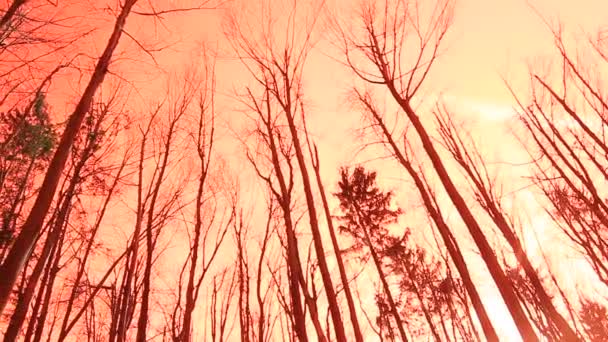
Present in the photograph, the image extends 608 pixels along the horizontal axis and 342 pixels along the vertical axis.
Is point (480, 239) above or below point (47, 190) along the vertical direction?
above

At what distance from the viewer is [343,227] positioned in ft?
54.6

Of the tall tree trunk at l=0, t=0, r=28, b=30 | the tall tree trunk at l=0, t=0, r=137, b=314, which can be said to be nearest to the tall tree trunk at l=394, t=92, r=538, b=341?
the tall tree trunk at l=0, t=0, r=137, b=314

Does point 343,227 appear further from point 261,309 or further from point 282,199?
point 282,199

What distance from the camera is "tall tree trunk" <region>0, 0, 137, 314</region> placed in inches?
119

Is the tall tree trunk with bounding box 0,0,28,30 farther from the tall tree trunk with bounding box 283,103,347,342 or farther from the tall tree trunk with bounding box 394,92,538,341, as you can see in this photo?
the tall tree trunk with bounding box 394,92,538,341

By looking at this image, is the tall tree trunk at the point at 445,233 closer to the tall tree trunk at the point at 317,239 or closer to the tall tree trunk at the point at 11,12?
the tall tree trunk at the point at 317,239

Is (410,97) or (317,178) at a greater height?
(410,97)

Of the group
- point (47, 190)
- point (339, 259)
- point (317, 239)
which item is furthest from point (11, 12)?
point (339, 259)

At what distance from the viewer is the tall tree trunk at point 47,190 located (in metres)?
3.02

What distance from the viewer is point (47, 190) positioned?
3.52m

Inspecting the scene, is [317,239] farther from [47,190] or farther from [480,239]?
[47,190]

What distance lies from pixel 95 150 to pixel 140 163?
134 centimetres

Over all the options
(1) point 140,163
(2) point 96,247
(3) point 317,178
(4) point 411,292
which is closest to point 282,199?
(3) point 317,178

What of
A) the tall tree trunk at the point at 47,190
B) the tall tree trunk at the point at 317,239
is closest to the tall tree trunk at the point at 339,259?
the tall tree trunk at the point at 317,239
